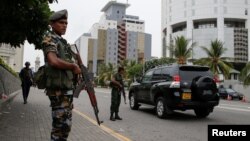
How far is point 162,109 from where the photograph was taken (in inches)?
495

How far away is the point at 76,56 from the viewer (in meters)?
4.87

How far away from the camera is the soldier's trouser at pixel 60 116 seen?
468 cm

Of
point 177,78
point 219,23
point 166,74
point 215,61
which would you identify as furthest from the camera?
point 219,23

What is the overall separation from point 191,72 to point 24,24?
214 inches

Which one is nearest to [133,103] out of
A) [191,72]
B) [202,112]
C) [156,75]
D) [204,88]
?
[156,75]

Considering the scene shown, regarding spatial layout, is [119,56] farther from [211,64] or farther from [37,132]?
[37,132]

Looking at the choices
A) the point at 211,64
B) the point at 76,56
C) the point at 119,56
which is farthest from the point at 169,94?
the point at 119,56

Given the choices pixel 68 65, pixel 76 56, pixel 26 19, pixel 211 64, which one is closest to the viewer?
pixel 68 65

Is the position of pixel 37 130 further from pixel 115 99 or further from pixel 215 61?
pixel 215 61

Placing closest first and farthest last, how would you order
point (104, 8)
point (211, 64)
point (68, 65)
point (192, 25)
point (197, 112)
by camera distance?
point (68, 65), point (197, 112), point (211, 64), point (192, 25), point (104, 8)

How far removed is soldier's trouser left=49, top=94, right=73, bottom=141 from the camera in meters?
4.68

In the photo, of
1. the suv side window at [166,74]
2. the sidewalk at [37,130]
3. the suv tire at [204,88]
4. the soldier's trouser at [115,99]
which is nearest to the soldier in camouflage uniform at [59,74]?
the sidewalk at [37,130]

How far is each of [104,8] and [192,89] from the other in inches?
7062

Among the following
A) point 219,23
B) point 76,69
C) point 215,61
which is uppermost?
point 219,23
